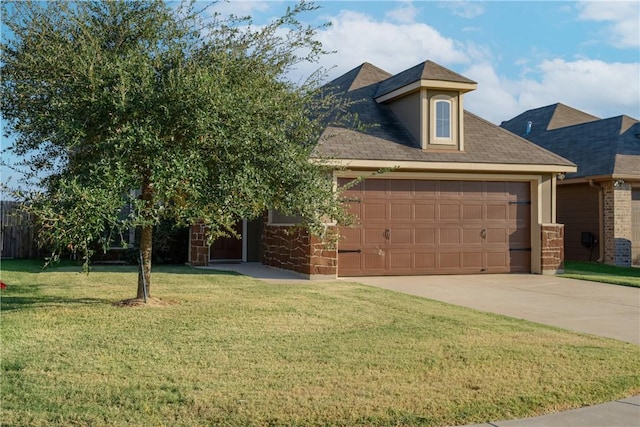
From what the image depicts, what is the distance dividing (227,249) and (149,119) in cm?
1080

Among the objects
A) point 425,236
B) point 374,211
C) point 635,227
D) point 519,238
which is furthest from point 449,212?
point 635,227

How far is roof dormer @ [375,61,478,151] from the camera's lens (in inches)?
570

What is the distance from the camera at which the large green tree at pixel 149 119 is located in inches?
279

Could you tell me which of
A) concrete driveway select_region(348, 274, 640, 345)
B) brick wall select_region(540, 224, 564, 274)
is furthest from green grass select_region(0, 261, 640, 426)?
brick wall select_region(540, 224, 564, 274)

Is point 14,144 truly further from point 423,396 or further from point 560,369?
point 560,369

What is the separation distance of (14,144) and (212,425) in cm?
605

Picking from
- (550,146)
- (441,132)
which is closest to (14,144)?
(441,132)

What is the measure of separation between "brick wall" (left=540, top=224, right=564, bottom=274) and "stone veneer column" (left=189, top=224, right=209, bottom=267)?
8514 mm

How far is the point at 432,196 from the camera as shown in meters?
14.5

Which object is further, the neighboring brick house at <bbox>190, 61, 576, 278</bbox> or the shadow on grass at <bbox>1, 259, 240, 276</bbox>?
the shadow on grass at <bbox>1, 259, 240, 276</bbox>

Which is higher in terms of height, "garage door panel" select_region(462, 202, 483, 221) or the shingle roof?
the shingle roof

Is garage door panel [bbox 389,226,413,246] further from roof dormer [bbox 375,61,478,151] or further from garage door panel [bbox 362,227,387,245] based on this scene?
roof dormer [bbox 375,61,478,151]

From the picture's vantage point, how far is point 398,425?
4.36 metres

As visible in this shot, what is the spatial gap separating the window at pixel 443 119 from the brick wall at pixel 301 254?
3.96 m
